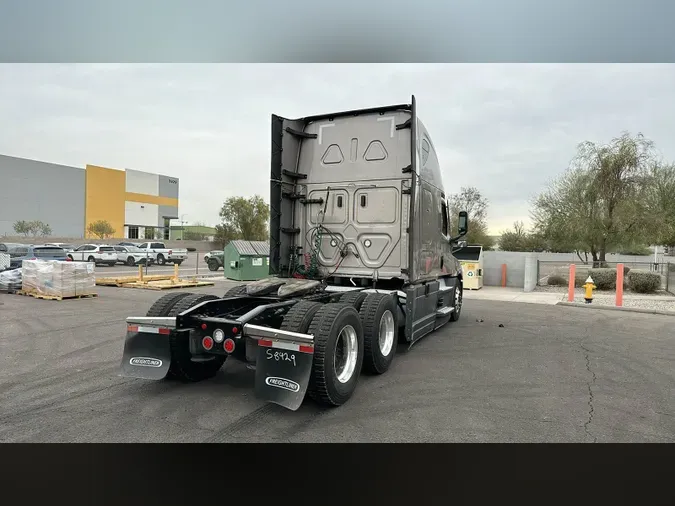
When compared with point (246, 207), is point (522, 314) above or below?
below

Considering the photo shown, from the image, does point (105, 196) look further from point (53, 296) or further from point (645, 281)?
point (645, 281)

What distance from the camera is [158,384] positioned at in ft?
18.1

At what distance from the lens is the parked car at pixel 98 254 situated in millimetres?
30014

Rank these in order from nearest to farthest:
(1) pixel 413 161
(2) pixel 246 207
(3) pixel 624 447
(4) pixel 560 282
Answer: (3) pixel 624 447, (1) pixel 413 161, (4) pixel 560 282, (2) pixel 246 207

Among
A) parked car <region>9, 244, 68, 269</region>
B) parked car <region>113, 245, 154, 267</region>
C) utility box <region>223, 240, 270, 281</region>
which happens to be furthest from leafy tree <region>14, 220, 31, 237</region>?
utility box <region>223, 240, 270, 281</region>

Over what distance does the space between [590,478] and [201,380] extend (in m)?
4.19

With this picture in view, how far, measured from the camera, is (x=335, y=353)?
4992mm

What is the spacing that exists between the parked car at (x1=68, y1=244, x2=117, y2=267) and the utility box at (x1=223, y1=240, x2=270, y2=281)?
1327 cm

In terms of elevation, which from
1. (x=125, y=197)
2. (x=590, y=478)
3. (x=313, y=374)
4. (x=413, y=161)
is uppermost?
(x=125, y=197)

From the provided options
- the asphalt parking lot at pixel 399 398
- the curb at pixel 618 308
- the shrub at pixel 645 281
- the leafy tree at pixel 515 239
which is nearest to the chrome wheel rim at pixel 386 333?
the asphalt parking lot at pixel 399 398

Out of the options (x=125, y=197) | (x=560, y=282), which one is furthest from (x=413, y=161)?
(x=125, y=197)

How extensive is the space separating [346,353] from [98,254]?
3000 cm

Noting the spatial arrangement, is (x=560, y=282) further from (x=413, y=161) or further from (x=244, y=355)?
(x=244, y=355)

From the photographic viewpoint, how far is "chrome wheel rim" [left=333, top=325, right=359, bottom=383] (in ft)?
17.1
